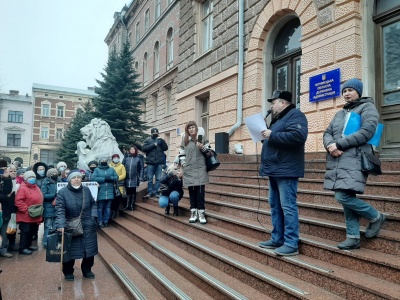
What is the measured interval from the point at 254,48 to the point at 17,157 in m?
54.7

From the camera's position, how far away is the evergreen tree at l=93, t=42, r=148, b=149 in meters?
16.8

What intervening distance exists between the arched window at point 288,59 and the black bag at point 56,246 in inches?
283

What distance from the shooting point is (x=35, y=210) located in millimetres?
6527

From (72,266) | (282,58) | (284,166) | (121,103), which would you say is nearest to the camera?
(284,166)

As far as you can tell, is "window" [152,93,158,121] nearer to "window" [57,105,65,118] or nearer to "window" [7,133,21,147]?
"window" [57,105,65,118]

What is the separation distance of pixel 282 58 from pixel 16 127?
56.5m

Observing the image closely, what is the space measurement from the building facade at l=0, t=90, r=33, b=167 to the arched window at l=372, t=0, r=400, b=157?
57754 millimetres

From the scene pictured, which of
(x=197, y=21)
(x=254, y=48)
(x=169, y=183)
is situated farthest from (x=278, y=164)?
(x=197, y=21)

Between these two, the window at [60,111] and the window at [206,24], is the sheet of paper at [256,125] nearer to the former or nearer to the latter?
the window at [206,24]

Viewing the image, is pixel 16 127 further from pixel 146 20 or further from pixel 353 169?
pixel 353 169

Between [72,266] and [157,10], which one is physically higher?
[157,10]

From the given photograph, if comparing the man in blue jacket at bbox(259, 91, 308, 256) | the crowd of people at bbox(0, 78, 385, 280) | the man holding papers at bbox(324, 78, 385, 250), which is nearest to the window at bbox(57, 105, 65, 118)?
the crowd of people at bbox(0, 78, 385, 280)

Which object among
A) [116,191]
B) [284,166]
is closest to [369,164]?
[284,166]

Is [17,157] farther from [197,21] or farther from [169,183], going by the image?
[169,183]
